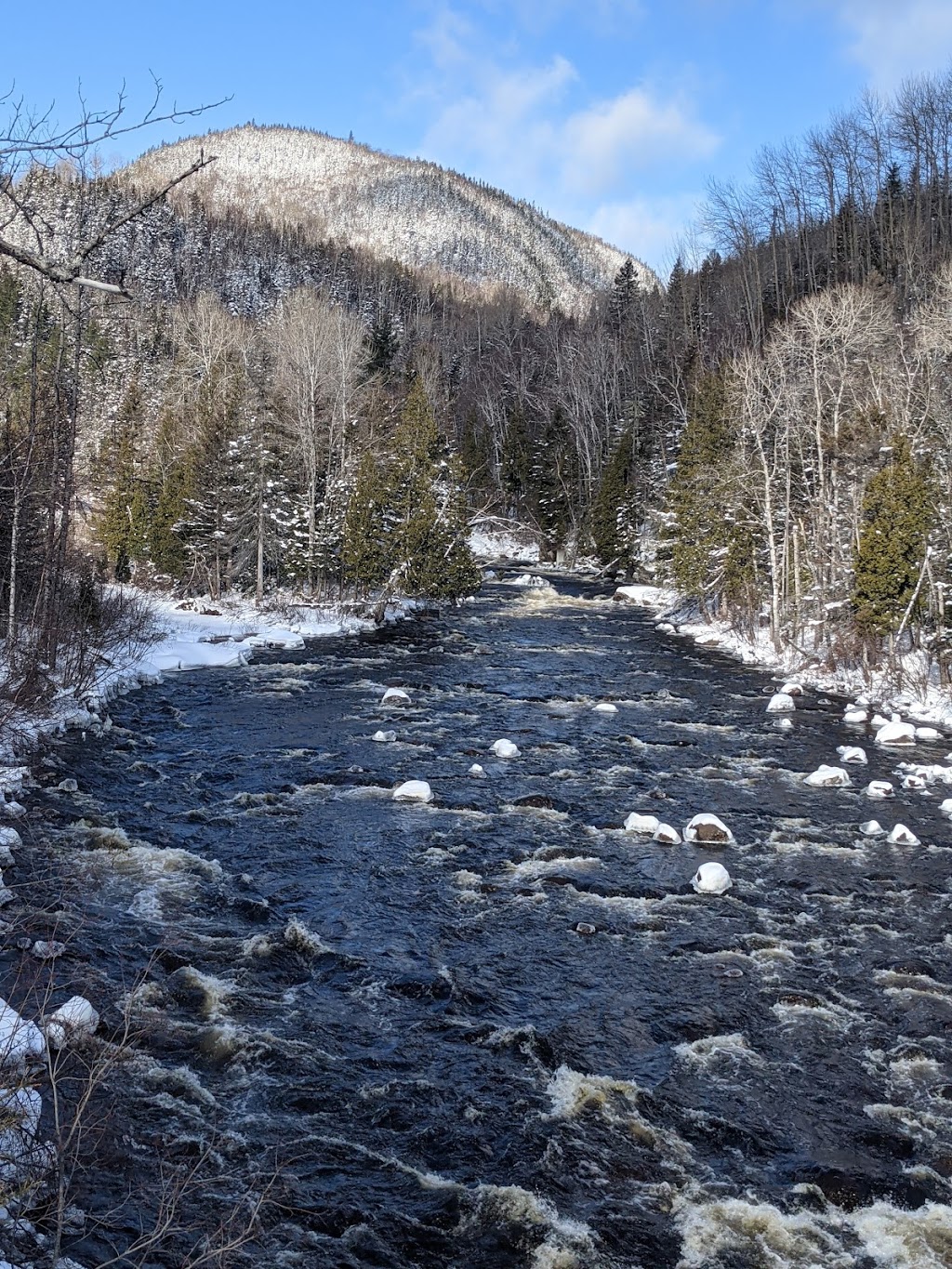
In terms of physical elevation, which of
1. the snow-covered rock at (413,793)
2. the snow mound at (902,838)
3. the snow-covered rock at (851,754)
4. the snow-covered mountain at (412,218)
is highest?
the snow-covered mountain at (412,218)

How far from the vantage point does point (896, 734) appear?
19172 mm

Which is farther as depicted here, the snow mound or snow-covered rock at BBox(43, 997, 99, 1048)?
the snow mound

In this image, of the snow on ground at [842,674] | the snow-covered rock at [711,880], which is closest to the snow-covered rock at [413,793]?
the snow-covered rock at [711,880]

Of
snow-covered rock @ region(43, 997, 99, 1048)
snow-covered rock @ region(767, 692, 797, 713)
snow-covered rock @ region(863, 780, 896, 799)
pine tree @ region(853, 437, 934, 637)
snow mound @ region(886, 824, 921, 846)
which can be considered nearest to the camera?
snow-covered rock @ region(43, 997, 99, 1048)

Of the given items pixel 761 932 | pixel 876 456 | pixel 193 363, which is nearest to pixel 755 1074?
pixel 761 932

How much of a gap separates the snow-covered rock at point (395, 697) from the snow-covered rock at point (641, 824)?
350 inches

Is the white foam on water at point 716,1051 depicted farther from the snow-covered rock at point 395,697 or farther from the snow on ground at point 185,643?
the snow-covered rock at point 395,697

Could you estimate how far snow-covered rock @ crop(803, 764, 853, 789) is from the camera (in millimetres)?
16234

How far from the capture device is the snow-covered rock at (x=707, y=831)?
44.7 feet

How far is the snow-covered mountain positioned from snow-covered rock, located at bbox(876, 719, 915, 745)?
136713 mm

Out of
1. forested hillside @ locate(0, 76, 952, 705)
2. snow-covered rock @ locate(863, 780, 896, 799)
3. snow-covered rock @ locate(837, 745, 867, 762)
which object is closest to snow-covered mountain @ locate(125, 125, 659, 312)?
forested hillside @ locate(0, 76, 952, 705)

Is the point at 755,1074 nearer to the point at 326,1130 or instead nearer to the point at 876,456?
the point at 326,1130

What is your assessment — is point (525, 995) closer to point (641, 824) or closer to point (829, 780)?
point (641, 824)

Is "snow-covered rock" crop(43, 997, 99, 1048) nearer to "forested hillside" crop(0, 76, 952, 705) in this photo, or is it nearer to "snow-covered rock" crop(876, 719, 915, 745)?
"forested hillside" crop(0, 76, 952, 705)
